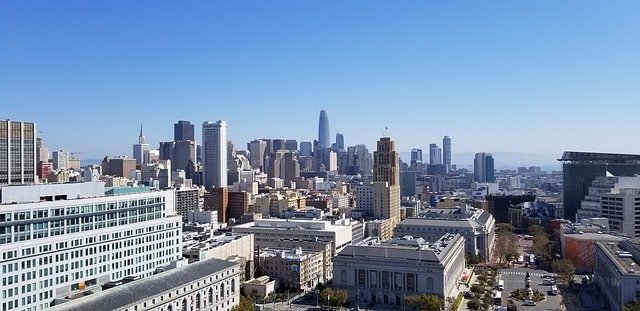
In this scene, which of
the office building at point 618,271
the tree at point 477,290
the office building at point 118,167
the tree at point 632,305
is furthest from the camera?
the office building at point 118,167

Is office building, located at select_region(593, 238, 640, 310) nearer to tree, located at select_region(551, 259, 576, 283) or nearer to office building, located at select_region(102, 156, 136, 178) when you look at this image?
tree, located at select_region(551, 259, 576, 283)

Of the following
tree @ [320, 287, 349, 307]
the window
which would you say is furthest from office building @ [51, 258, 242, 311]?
the window


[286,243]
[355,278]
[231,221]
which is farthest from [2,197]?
[231,221]

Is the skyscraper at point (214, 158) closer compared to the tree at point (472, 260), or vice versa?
the tree at point (472, 260)

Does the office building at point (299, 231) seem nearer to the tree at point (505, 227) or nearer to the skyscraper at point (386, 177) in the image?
the skyscraper at point (386, 177)

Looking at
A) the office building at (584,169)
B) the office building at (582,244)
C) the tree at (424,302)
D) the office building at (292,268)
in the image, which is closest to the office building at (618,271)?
the office building at (582,244)

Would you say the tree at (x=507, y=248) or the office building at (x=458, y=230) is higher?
the office building at (x=458, y=230)

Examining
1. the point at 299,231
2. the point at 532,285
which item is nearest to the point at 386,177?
the point at 299,231

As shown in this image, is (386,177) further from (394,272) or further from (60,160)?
(60,160)
